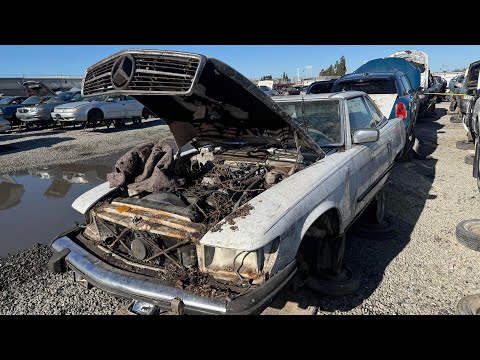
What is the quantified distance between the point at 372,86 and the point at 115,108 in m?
11.5

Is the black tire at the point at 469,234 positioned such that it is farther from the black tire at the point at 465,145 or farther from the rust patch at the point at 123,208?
the black tire at the point at 465,145

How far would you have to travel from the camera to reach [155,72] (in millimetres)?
2441

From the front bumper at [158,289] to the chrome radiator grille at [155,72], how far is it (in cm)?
128

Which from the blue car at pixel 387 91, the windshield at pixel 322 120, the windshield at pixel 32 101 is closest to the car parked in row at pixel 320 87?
the blue car at pixel 387 91

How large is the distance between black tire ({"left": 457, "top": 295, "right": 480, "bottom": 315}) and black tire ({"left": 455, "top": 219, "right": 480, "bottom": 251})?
992 millimetres

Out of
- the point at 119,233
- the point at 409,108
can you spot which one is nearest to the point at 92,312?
the point at 119,233

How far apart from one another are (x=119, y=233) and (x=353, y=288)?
2.01 meters

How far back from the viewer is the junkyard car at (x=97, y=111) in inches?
573

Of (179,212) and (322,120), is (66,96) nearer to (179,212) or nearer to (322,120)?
(322,120)

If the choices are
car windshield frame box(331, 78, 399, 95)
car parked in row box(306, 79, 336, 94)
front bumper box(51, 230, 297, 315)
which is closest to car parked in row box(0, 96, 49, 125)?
car parked in row box(306, 79, 336, 94)

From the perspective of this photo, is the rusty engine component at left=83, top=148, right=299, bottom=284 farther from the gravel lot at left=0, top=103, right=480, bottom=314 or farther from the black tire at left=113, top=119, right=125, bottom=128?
the black tire at left=113, top=119, right=125, bottom=128
